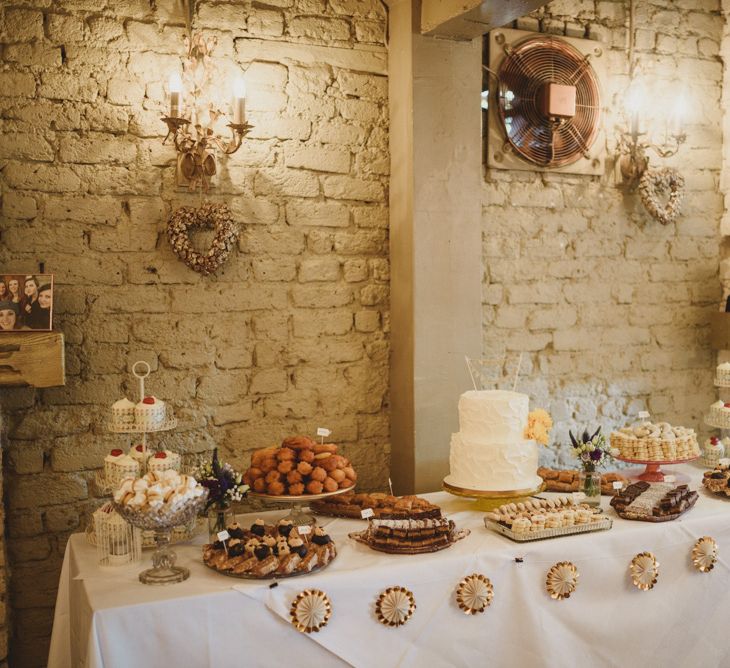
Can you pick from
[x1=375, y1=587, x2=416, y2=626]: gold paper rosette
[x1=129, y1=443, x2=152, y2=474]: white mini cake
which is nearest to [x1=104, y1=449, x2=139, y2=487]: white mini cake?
[x1=129, y1=443, x2=152, y2=474]: white mini cake

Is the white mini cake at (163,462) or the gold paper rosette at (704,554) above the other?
the white mini cake at (163,462)

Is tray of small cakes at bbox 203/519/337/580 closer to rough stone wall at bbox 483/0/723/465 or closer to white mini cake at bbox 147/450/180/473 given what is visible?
white mini cake at bbox 147/450/180/473

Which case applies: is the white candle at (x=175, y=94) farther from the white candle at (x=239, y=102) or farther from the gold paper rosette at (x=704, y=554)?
the gold paper rosette at (x=704, y=554)

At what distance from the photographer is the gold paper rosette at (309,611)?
2498 millimetres

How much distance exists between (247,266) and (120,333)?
660 mm

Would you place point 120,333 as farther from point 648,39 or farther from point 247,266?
point 648,39

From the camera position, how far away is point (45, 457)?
338cm

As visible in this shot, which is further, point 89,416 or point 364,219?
point 364,219

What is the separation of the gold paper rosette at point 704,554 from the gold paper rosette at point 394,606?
129cm

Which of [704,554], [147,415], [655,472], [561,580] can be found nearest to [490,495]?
[561,580]

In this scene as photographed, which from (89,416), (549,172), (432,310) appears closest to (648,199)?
(549,172)

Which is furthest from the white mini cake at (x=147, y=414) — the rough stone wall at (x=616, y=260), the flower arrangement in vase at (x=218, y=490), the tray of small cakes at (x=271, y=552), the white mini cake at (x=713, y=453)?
the white mini cake at (x=713, y=453)

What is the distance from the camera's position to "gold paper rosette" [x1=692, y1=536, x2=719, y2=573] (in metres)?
3.14

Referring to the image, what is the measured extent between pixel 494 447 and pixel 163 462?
1.32 metres
